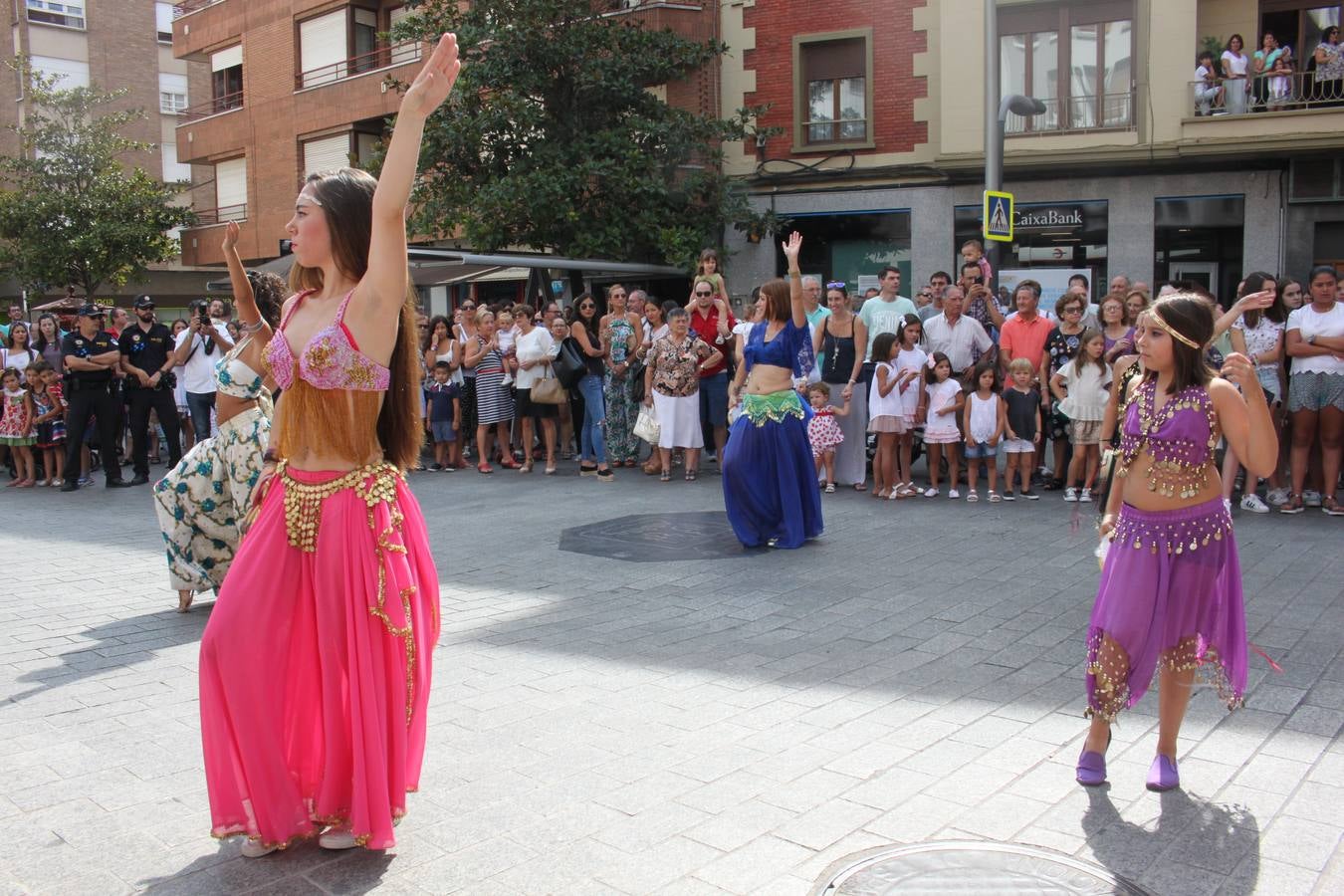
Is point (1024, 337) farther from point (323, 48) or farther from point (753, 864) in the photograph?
point (323, 48)

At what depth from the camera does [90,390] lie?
44.4 ft

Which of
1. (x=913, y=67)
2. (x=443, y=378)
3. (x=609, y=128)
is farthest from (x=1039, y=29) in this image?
(x=443, y=378)

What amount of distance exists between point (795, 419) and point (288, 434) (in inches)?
213

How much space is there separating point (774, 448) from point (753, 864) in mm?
5255

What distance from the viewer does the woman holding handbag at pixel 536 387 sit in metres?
13.4

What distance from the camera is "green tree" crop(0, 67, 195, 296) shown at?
30.4 meters

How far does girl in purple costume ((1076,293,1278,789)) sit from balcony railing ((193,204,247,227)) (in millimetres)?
31833

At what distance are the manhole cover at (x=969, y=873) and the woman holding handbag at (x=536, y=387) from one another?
1007 cm

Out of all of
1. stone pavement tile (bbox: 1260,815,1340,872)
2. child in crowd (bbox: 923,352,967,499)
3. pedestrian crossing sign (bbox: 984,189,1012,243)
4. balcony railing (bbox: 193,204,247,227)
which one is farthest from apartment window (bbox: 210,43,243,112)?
stone pavement tile (bbox: 1260,815,1340,872)

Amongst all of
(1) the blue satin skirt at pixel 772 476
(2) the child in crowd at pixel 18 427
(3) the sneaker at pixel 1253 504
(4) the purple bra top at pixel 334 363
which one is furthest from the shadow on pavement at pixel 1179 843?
(2) the child in crowd at pixel 18 427

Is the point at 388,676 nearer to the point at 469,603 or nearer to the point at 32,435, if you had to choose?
the point at 469,603

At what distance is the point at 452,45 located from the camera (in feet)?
10.6

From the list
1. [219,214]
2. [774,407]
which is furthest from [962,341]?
[219,214]

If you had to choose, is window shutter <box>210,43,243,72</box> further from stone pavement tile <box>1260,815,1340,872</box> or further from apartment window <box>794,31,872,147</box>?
stone pavement tile <box>1260,815,1340,872</box>
